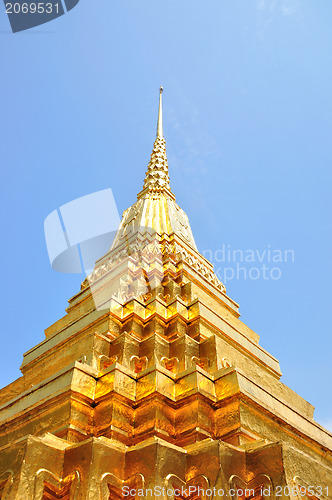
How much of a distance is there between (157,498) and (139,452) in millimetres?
581

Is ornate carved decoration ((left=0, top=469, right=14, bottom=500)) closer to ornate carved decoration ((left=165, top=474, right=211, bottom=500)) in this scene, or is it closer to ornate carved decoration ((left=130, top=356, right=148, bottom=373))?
ornate carved decoration ((left=165, top=474, right=211, bottom=500))

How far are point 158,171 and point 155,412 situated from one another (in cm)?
1623

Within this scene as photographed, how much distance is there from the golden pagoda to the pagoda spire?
8.34m

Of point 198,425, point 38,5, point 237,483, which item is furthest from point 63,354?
point 38,5

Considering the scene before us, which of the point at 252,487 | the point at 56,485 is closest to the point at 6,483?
the point at 56,485

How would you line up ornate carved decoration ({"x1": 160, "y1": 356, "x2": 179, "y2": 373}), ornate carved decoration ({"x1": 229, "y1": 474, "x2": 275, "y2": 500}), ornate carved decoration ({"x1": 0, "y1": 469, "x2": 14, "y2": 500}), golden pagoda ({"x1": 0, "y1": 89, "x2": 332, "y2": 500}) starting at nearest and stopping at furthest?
ornate carved decoration ({"x1": 0, "y1": 469, "x2": 14, "y2": 500}) → ornate carved decoration ({"x1": 229, "y1": 474, "x2": 275, "y2": 500}) → golden pagoda ({"x1": 0, "y1": 89, "x2": 332, "y2": 500}) → ornate carved decoration ({"x1": 160, "y1": 356, "x2": 179, "y2": 373})

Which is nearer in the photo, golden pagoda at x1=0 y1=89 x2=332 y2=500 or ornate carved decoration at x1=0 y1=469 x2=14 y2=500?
ornate carved decoration at x1=0 y1=469 x2=14 y2=500

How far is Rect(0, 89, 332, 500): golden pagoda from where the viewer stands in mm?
5023

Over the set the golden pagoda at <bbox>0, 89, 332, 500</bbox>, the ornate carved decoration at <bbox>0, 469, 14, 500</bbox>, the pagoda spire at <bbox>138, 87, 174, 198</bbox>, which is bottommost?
the ornate carved decoration at <bbox>0, 469, 14, 500</bbox>

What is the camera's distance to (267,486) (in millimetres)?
4922

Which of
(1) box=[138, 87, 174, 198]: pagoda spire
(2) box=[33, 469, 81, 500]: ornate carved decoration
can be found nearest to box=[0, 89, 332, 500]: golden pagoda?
(2) box=[33, 469, 81, 500]: ornate carved decoration

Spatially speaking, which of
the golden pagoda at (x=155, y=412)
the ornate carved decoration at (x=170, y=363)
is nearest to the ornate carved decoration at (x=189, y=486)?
the golden pagoda at (x=155, y=412)

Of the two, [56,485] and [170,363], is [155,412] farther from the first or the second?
[56,485]

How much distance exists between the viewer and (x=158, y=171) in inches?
846
